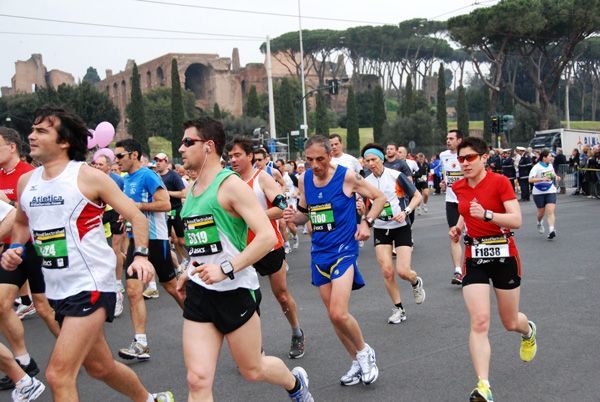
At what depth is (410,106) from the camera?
62500 millimetres

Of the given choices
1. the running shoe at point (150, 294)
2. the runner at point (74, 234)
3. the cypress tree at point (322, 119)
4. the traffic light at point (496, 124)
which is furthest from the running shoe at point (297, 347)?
the cypress tree at point (322, 119)

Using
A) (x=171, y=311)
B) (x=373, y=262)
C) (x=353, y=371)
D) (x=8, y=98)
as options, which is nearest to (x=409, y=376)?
(x=353, y=371)

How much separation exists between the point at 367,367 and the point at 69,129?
2816mm

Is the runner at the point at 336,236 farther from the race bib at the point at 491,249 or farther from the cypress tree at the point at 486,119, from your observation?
the cypress tree at the point at 486,119

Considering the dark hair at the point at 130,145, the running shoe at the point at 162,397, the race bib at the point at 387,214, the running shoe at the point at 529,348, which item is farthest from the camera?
the race bib at the point at 387,214

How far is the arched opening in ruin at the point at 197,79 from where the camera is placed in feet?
290

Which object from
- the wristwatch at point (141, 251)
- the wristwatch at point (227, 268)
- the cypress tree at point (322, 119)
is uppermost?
the cypress tree at point (322, 119)

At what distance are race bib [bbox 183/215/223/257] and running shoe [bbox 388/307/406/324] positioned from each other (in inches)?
137

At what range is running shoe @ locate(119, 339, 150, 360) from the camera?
17.9 ft

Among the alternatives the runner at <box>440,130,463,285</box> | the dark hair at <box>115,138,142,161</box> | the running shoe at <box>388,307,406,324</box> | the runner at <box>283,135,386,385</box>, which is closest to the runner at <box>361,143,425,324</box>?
the running shoe at <box>388,307,406,324</box>

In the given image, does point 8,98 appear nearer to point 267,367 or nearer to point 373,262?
point 373,262

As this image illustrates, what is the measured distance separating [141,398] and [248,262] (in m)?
1.33

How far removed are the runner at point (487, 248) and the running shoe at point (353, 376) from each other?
100 centimetres

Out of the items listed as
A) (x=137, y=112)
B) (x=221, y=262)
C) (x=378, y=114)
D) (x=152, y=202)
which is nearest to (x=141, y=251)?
(x=221, y=262)
